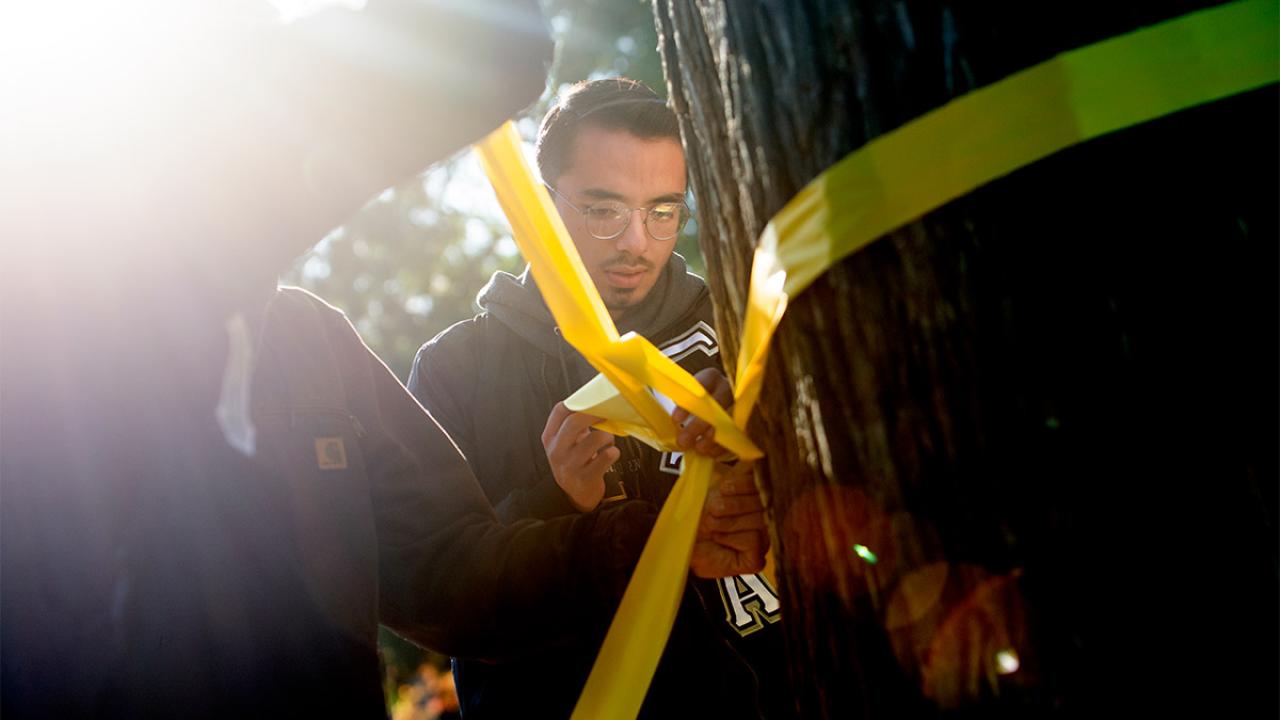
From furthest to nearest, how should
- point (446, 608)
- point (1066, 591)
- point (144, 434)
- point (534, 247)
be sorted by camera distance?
point (446, 608), point (534, 247), point (144, 434), point (1066, 591)

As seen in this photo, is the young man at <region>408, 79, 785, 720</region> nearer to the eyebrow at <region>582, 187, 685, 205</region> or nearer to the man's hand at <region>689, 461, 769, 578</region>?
the eyebrow at <region>582, 187, 685, 205</region>

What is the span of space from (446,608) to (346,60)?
1032 millimetres

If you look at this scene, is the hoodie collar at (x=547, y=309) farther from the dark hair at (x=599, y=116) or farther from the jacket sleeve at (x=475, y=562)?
the jacket sleeve at (x=475, y=562)

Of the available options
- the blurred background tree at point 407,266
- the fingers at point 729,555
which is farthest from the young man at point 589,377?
the blurred background tree at point 407,266

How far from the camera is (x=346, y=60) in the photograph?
1222 mm

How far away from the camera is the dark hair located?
9.61 ft

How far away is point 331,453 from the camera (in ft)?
5.57

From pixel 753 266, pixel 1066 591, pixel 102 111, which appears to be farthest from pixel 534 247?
pixel 1066 591

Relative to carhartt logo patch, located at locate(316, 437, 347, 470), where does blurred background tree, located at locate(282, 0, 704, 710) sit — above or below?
above

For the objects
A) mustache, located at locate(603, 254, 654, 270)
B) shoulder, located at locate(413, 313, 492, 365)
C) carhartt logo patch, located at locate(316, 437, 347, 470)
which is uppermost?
mustache, located at locate(603, 254, 654, 270)

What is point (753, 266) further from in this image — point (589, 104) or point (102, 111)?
point (589, 104)

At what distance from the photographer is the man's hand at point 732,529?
1.67m

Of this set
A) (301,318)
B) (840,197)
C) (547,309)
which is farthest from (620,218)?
(840,197)

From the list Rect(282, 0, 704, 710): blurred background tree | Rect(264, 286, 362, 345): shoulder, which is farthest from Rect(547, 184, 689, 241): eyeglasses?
Rect(282, 0, 704, 710): blurred background tree
